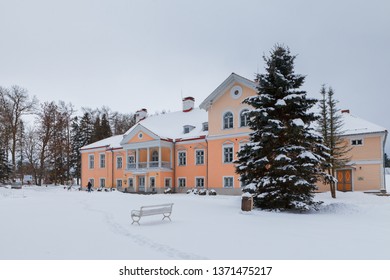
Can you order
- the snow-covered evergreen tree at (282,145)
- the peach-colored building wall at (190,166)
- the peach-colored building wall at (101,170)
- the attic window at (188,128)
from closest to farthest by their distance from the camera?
the snow-covered evergreen tree at (282,145) → the peach-colored building wall at (190,166) → the attic window at (188,128) → the peach-colored building wall at (101,170)

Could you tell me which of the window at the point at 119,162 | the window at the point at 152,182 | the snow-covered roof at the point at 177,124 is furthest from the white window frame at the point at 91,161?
the window at the point at 152,182

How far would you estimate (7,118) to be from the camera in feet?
131

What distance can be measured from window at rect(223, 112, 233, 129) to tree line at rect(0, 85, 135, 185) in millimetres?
28028

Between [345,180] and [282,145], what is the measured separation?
487 inches

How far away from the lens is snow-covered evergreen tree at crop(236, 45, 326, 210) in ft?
44.6

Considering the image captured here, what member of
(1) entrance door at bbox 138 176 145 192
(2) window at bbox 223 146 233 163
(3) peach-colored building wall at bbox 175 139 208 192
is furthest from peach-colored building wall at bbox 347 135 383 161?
(1) entrance door at bbox 138 176 145 192

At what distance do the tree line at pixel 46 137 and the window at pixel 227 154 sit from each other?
28.2 m

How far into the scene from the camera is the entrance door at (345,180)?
23078mm

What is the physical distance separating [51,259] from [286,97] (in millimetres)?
12002

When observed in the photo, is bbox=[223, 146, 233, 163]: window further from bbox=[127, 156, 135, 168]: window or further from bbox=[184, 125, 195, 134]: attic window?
bbox=[127, 156, 135, 168]: window

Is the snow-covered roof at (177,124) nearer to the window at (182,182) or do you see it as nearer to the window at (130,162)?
the window at (130,162)

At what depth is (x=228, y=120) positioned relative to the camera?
26125 millimetres
